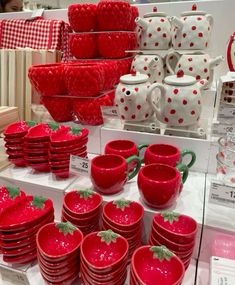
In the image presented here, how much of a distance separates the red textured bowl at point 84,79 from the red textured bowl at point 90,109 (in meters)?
0.03

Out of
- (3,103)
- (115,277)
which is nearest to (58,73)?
(3,103)

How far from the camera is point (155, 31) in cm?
124

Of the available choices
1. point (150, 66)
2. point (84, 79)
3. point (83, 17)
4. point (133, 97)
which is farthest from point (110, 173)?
point (83, 17)

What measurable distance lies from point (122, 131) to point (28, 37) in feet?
3.43

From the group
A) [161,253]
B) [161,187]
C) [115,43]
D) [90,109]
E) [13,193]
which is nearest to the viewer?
[161,253]

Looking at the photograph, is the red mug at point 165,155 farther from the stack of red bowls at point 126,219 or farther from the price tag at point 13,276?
the price tag at point 13,276

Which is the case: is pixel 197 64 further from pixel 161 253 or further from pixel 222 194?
pixel 161 253

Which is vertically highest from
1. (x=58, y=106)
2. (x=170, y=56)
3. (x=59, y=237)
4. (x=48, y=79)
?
(x=170, y=56)

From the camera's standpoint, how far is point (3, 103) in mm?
1513

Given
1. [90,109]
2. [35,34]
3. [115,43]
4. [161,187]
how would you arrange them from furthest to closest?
[35,34]
[115,43]
[90,109]
[161,187]

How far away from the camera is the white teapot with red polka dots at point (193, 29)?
3.79 ft

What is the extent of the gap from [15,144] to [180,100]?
22.9 inches

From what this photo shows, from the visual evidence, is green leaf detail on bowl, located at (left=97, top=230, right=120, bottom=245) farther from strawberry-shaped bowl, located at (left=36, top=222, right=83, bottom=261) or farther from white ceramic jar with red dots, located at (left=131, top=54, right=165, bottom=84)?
white ceramic jar with red dots, located at (left=131, top=54, right=165, bottom=84)

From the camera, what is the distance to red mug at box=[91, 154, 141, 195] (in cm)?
84
